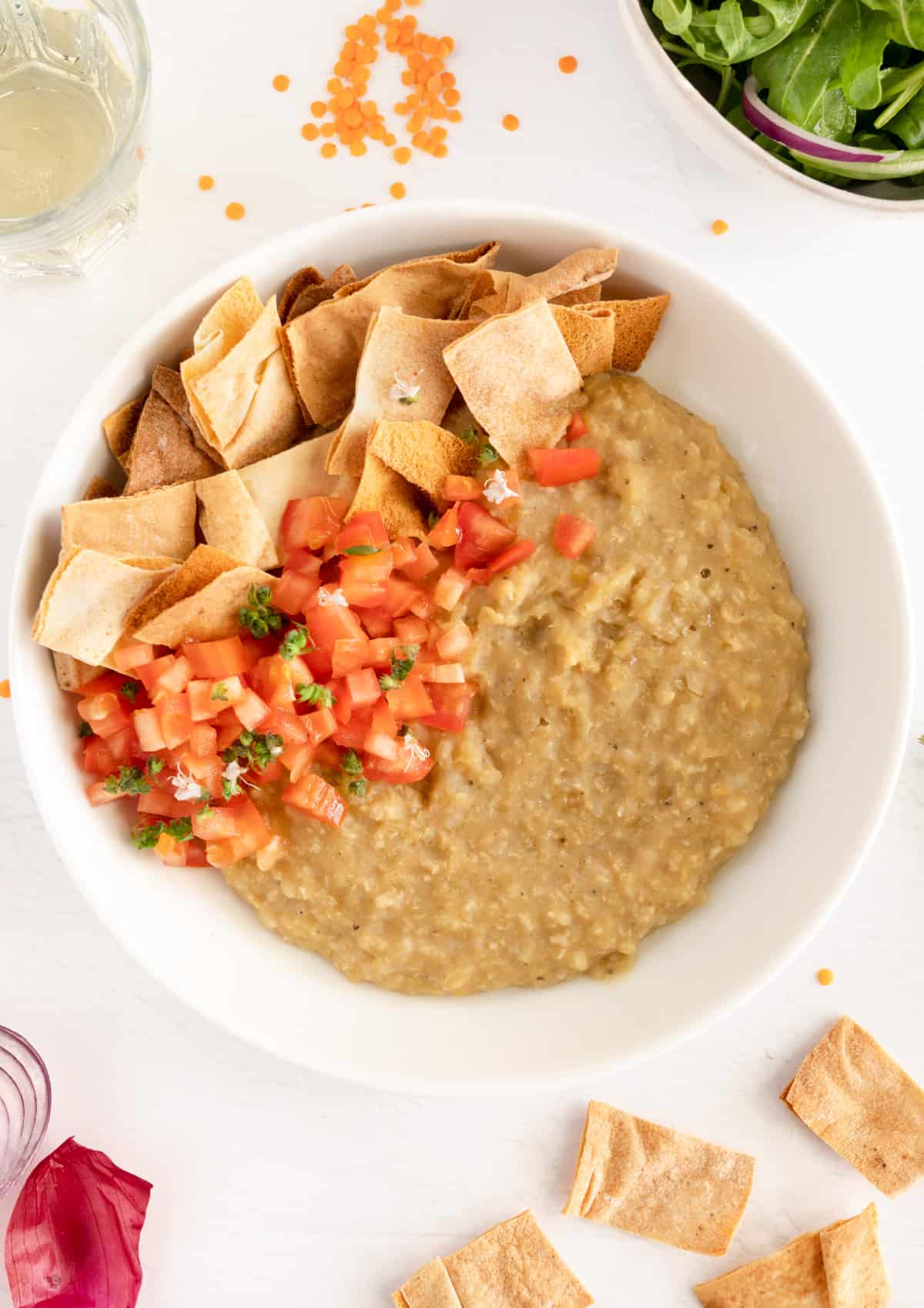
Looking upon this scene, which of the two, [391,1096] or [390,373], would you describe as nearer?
[390,373]

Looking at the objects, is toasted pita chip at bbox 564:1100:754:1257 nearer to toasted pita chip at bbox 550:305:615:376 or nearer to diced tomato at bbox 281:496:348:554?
diced tomato at bbox 281:496:348:554

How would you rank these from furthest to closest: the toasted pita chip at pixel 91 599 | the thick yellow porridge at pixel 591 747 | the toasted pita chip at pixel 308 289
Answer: the toasted pita chip at pixel 308 289
the thick yellow porridge at pixel 591 747
the toasted pita chip at pixel 91 599

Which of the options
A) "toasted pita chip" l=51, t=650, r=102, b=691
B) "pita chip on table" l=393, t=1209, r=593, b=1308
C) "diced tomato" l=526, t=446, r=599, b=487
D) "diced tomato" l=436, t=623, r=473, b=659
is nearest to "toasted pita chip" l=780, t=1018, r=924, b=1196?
"pita chip on table" l=393, t=1209, r=593, b=1308

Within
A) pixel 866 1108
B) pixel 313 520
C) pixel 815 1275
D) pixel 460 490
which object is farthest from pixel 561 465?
pixel 815 1275

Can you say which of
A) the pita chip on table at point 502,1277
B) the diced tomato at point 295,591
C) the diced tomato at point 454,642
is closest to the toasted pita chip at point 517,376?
the diced tomato at point 454,642

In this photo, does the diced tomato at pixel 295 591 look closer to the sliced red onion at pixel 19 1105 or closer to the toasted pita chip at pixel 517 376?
the toasted pita chip at pixel 517 376

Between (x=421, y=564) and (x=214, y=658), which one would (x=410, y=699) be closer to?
(x=421, y=564)

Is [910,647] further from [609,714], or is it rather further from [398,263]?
[398,263]
